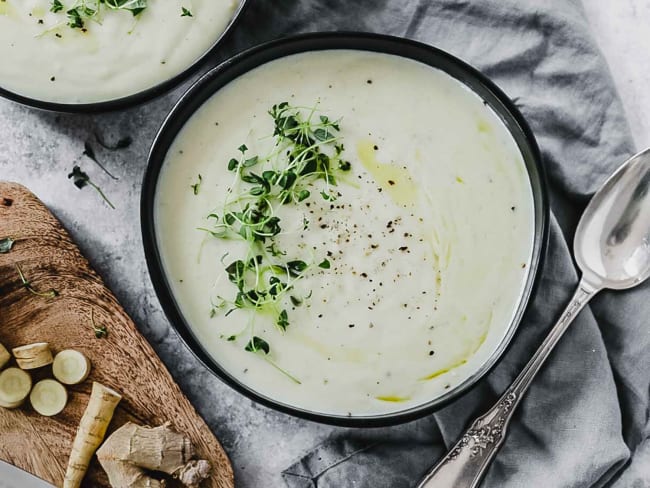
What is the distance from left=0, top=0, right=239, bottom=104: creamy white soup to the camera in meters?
1.89

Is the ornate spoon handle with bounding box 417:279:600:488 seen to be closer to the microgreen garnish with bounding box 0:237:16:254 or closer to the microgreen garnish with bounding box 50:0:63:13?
the microgreen garnish with bounding box 0:237:16:254

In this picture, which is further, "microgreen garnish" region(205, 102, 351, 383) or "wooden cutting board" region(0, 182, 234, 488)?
"wooden cutting board" region(0, 182, 234, 488)

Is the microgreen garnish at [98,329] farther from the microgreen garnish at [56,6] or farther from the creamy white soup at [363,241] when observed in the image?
the microgreen garnish at [56,6]

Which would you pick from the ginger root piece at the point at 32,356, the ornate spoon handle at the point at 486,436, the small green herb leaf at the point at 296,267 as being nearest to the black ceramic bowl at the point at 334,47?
A: the ornate spoon handle at the point at 486,436

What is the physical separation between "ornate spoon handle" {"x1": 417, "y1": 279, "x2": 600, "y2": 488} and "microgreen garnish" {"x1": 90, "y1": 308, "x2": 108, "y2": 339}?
792mm

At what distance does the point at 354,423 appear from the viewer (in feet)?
5.74

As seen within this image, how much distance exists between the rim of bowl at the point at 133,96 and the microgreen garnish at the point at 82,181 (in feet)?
0.61

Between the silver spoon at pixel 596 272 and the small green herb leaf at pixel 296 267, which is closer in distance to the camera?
the small green herb leaf at pixel 296 267

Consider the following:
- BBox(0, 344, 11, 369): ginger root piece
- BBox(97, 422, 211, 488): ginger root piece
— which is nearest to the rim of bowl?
BBox(0, 344, 11, 369): ginger root piece

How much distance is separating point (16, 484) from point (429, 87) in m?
1.25

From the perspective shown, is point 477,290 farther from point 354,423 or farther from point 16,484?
point 16,484

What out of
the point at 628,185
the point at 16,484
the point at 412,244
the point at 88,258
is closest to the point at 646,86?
the point at 628,185

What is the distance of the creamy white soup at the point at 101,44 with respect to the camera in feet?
6.21

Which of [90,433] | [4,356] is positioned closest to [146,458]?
[90,433]
